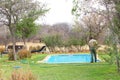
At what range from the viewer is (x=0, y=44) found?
3788cm

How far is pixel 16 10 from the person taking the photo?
57.0 feet

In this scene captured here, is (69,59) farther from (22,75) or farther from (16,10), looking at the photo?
(22,75)

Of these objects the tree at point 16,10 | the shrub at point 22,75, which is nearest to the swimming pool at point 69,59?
the tree at point 16,10

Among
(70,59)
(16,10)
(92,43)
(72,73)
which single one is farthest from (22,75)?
(70,59)

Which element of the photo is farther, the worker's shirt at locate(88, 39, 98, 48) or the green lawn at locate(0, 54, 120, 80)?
the worker's shirt at locate(88, 39, 98, 48)

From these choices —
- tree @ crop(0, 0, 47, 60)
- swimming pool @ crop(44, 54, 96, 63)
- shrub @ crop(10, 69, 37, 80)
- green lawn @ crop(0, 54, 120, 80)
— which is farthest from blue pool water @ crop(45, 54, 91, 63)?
shrub @ crop(10, 69, 37, 80)

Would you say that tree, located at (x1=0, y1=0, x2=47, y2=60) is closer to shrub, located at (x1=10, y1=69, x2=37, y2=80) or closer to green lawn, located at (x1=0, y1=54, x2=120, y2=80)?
green lawn, located at (x1=0, y1=54, x2=120, y2=80)

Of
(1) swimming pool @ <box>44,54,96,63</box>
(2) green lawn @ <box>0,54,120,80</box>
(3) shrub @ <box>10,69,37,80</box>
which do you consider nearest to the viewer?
(3) shrub @ <box>10,69,37,80</box>

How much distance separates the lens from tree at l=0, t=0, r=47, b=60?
674 inches

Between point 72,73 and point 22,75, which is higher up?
point 22,75

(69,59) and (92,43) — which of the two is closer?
(92,43)

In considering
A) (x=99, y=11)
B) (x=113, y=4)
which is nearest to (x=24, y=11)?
(x=99, y=11)

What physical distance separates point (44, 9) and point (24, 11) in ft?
5.95

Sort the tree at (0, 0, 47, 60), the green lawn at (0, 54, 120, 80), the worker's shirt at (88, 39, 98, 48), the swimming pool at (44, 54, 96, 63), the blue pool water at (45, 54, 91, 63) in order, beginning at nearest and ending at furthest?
the green lawn at (0, 54, 120, 80)
the worker's shirt at (88, 39, 98, 48)
the tree at (0, 0, 47, 60)
the swimming pool at (44, 54, 96, 63)
the blue pool water at (45, 54, 91, 63)
